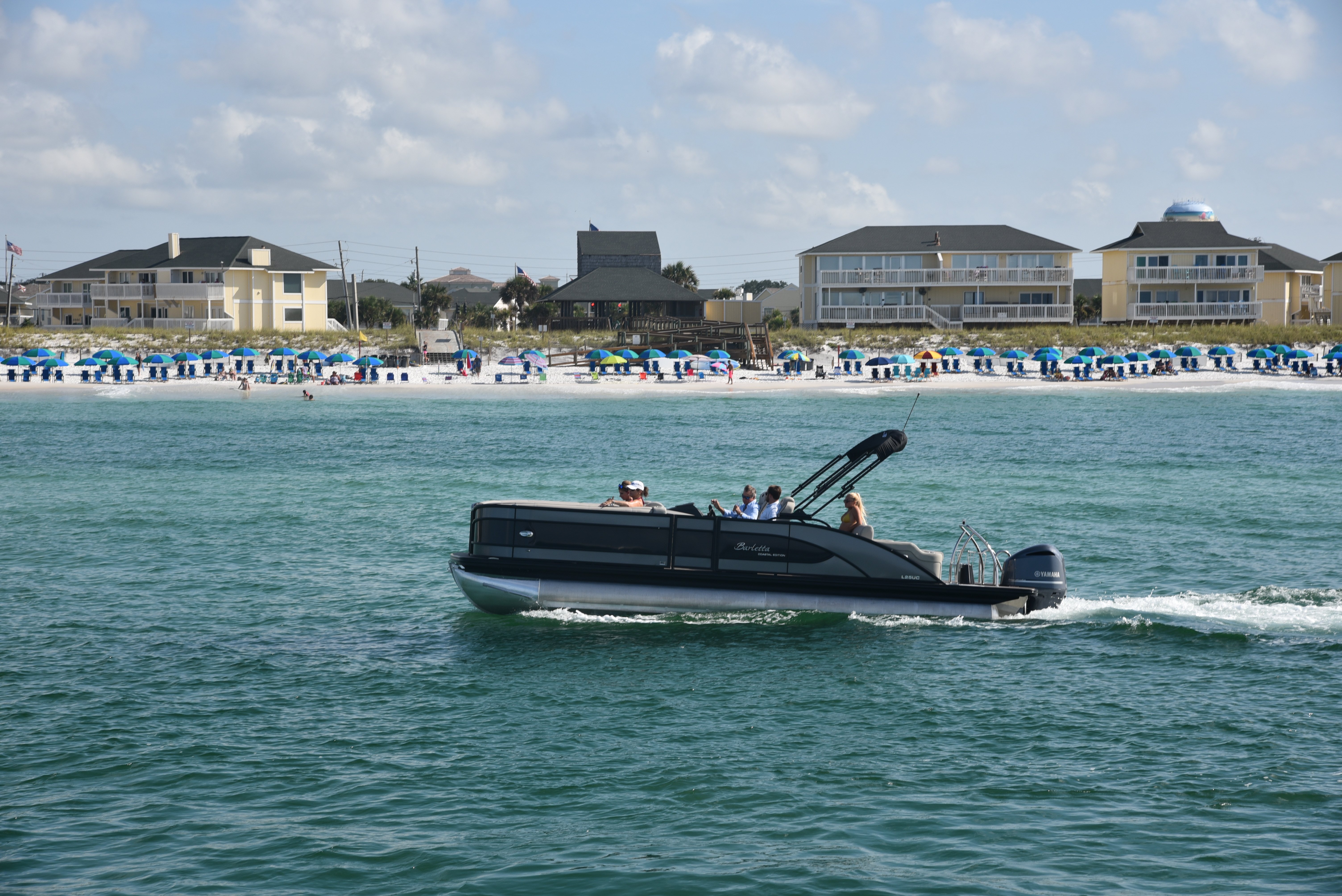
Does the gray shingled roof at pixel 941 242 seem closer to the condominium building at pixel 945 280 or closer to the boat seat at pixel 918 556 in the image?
the condominium building at pixel 945 280

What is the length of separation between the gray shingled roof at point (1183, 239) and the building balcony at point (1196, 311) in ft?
8.21

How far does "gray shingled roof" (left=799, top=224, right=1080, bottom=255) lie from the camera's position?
9662 cm

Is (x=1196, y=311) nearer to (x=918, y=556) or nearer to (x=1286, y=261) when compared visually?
(x=1286, y=261)

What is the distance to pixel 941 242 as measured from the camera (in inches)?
3826

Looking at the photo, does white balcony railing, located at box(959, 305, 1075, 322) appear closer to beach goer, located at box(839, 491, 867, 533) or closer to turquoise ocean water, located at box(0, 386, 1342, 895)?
turquoise ocean water, located at box(0, 386, 1342, 895)

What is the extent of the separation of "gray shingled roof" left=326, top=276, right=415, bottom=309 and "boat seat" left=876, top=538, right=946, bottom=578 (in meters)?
123

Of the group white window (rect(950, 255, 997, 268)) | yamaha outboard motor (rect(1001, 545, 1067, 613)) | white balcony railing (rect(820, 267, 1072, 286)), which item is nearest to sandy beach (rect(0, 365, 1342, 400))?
white balcony railing (rect(820, 267, 1072, 286))

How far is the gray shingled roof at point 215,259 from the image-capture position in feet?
330

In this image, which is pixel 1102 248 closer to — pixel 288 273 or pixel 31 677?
pixel 288 273

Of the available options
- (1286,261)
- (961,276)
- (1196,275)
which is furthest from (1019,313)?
(1286,261)

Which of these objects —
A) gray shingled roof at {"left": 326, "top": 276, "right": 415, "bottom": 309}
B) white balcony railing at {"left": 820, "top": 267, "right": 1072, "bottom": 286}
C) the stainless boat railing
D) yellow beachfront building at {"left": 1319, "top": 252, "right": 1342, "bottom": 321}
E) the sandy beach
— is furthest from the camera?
gray shingled roof at {"left": 326, "top": 276, "right": 415, "bottom": 309}

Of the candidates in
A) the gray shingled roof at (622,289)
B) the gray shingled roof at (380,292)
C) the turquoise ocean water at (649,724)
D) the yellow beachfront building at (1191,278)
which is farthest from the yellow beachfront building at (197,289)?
the turquoise ocean water at (649,724)

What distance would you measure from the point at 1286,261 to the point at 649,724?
108979 mm

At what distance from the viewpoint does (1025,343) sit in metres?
89.2
